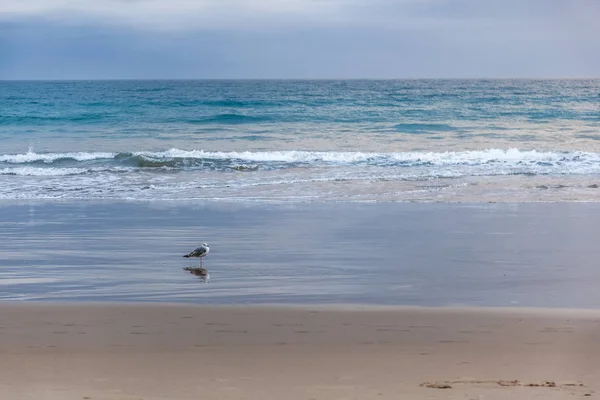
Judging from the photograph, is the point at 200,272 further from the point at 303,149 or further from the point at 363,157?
the point at 303,149

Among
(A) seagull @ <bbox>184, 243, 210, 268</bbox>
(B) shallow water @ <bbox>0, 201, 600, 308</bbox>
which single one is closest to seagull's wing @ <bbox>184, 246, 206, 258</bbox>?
(A) seagull @ <bbox>184, 243, 210, 268</bbox>

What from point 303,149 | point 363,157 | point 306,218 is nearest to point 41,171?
point 363,157

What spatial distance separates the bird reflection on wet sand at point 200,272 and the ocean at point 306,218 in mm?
95

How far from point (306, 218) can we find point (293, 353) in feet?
21.5

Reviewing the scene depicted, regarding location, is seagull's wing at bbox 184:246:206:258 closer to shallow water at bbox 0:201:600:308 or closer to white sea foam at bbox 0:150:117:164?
shallow water at bbox 0:201:600:308

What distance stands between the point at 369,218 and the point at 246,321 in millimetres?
5951

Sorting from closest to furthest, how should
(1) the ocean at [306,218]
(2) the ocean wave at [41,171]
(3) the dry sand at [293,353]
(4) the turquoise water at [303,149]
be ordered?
(3) the dry sand at [293,353] → (1) the ocean at [306,218] → (4) the turquoise water at [303,149] → (2) the ocean wave at [41,171]

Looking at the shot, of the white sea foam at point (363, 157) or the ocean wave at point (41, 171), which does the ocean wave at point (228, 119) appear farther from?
the ocean wave at point (41, 171)

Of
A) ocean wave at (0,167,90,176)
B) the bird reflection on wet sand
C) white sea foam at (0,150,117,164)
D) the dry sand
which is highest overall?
the dry sand

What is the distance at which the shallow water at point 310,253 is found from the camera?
7355mm

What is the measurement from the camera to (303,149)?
27.3 meters

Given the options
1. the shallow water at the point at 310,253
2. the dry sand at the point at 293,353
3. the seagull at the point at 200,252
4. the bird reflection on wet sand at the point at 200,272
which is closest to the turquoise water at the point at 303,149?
the shallow water at the point at 310,253

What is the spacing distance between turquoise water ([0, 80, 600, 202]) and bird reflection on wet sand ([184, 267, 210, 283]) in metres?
5.99

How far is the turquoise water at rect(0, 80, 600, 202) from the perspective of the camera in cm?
1623
